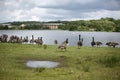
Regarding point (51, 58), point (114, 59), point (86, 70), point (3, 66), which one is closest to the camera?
point (86, 70)

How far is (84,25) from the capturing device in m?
191

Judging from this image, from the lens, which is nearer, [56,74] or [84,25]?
[56,74]

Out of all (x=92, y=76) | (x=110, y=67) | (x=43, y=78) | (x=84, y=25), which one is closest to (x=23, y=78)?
(x=43, y=78)

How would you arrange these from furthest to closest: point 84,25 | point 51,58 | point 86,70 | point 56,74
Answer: point 84,25 → point 51,58 → point 86,70 → point 56,74

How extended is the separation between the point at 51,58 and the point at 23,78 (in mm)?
10658

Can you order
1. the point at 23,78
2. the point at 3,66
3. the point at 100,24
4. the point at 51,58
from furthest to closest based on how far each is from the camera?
the point at 100,24 < the point at 51,58 < the point at 3,66 < the point at 23,78

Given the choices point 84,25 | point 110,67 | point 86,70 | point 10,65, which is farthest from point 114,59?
point 84,25

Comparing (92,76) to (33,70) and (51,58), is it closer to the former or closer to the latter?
(33,70)

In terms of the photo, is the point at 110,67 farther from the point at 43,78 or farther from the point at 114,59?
the point at 43,78

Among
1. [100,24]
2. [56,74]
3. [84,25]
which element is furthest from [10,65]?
[84,25]

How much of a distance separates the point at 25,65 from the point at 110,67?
6781 mm

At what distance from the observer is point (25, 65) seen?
24391mm

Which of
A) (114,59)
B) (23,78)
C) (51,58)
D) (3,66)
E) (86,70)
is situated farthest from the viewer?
(51,58)

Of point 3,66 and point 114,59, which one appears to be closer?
point 3,66
